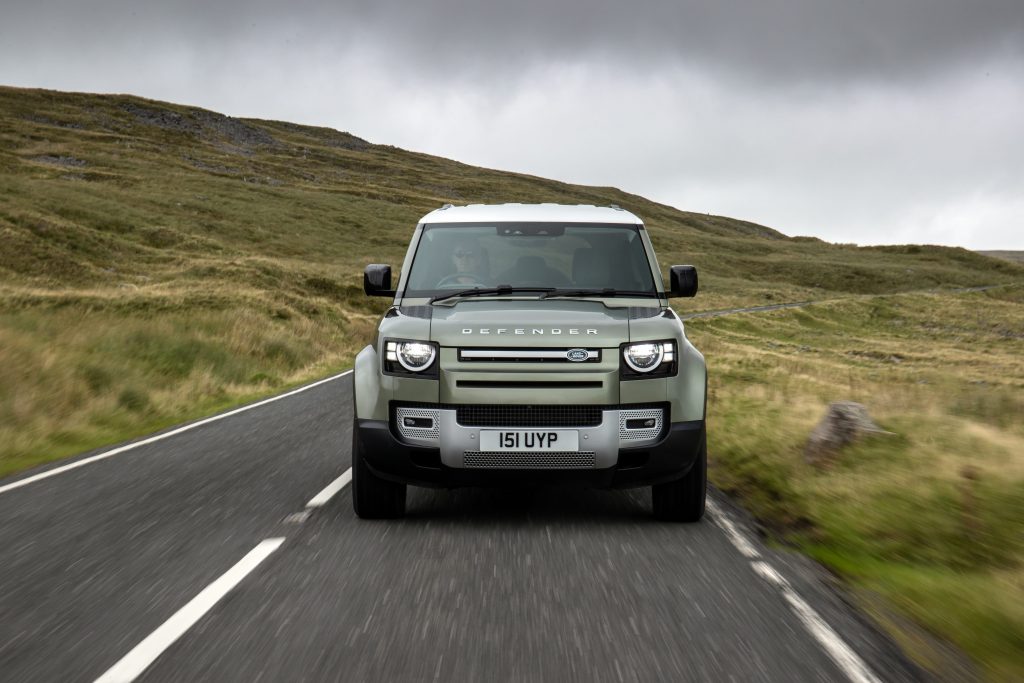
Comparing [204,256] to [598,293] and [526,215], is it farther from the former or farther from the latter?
[598,293]

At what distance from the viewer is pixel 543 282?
6301 mm

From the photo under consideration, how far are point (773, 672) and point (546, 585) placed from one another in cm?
131

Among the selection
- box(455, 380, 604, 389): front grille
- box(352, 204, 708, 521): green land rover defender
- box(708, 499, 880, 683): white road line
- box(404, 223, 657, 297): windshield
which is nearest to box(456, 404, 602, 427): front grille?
box(352, 204, 708, 521): green land rover defender

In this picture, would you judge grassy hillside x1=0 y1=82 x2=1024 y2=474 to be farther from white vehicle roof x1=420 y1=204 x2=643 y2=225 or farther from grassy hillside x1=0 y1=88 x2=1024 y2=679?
white vehicle roof x1=420 y1=204 x2=643 y2=225

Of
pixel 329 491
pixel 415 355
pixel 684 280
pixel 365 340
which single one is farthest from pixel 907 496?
pixel 365 340

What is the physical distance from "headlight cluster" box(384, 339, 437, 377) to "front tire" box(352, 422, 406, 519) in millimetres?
503

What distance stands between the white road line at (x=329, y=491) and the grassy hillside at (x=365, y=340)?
10.1ft

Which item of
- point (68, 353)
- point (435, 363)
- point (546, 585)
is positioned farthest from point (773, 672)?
point (68, 353)

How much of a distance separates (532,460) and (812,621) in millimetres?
1815

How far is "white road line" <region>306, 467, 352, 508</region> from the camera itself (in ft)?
20.0

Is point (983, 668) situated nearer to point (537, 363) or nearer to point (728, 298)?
point (537, 363)

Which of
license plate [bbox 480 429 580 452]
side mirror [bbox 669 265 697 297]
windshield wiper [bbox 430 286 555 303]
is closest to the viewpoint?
license plate [bbox 480 429 580 452]

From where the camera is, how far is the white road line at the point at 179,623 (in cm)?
322

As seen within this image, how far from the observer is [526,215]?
682cm
